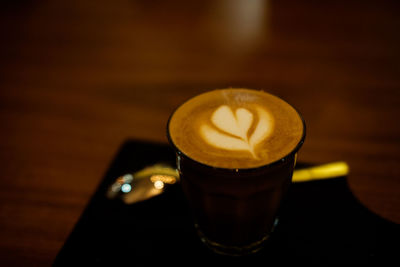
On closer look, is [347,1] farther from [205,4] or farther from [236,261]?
[236,261]

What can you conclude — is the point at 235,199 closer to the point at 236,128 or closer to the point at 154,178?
the point at 236,128

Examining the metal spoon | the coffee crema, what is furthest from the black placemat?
the coffee crema

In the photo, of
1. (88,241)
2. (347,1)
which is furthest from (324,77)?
(88,241)

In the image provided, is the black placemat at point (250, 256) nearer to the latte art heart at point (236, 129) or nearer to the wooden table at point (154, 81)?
the wooden table at point (154, 81)

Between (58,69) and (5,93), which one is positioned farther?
(58,69)

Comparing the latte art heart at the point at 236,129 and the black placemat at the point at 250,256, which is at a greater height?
the latte art heart at the point at 236,129

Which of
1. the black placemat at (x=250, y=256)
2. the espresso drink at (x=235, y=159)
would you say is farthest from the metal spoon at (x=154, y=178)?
the espresso drink at (x=235, y=159)

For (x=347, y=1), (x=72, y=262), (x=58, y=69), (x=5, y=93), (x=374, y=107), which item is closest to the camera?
(x=72, y=262)

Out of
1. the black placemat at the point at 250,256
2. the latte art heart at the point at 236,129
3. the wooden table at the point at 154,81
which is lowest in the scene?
the black placemat at the point at 250,256

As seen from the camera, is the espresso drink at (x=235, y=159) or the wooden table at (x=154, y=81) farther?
the wooden table at (x=154, y=81)
